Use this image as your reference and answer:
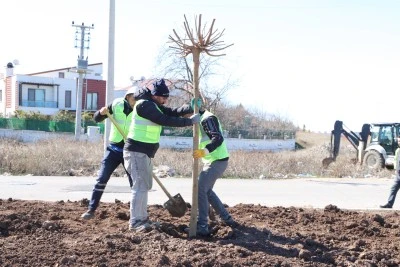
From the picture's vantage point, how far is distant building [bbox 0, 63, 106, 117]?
57.1 m

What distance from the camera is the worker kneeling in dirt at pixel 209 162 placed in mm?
6922

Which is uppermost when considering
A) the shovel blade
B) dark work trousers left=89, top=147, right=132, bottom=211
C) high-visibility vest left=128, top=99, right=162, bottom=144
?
high-visibility vest left=128, top=99, right=162, bottom=144

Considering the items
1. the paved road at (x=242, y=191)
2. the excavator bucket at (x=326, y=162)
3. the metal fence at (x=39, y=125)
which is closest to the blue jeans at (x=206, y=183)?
the paved road at (x=242, y=191)

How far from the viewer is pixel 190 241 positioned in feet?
21.4

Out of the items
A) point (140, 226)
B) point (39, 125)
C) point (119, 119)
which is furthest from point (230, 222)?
point (39, 125)

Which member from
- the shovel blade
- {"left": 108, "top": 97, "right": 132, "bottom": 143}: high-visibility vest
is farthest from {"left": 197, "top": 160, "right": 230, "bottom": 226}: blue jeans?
{"left": 108, "top": 97, "right": 132, "bottom": 143}: high-visibility vest

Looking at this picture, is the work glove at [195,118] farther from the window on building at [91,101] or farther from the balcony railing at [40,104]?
the window on building at [91,101]

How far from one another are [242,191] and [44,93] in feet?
154

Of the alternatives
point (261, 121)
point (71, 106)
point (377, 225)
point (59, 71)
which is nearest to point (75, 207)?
point (377, 225)

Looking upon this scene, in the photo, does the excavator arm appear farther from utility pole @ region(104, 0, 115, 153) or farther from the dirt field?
the dirt field

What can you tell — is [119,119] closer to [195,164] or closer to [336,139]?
[195,164]

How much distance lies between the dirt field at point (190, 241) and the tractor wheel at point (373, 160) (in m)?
16.3

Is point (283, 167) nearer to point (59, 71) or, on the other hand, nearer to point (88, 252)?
point (88, 252)

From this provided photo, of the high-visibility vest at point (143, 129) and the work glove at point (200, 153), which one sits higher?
the high-visibility vest at point (143, 129)
